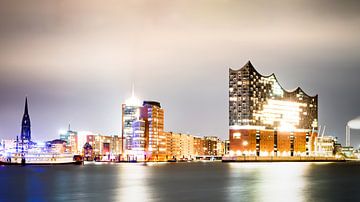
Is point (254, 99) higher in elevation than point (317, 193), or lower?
higher

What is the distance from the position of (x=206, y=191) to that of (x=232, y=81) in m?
132

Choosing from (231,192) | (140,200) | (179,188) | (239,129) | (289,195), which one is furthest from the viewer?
(239,129)

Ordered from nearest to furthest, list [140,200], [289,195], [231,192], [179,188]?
[140,200]
[289,195]
[231,192]
[179,188]

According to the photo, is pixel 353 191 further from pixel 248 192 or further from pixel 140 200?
pixel 140 200

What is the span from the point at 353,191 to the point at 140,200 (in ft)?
88.7

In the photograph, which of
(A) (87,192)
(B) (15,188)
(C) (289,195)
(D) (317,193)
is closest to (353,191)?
(D) (317,193)

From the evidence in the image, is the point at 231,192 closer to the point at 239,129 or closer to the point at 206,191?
the point at 206,191

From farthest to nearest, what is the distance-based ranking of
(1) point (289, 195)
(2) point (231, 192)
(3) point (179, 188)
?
1. (3) point (179, 188)
2. (2) point (231, 192)
3. (1) point (289, 195)

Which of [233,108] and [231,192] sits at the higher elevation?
[233,108]

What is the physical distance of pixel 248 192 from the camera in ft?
222

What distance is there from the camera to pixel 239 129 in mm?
194375

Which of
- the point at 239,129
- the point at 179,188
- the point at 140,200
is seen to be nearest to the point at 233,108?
the point at 239,129

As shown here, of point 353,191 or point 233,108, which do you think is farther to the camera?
point 233,108

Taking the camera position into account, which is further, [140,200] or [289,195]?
[289,195]
